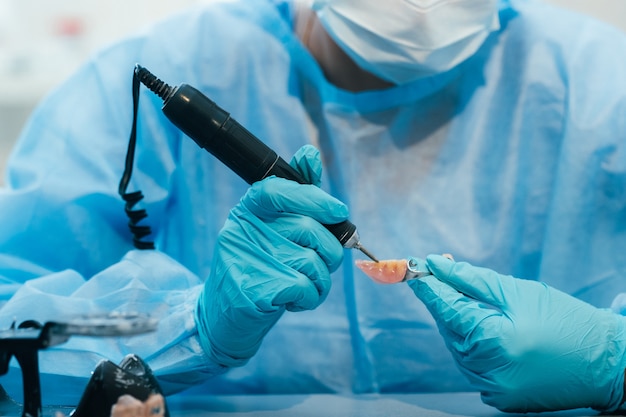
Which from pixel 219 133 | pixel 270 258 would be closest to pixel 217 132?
pixel 219 133

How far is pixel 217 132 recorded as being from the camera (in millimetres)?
771

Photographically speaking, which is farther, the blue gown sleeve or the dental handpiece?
the blue gown sleeve

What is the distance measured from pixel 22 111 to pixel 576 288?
7.57 feet

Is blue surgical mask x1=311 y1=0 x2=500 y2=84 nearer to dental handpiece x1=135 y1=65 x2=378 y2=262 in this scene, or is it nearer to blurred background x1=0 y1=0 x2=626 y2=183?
dental handpiece x1=135 y1=65 x2=378 y2=262

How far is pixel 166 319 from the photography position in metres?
0.91

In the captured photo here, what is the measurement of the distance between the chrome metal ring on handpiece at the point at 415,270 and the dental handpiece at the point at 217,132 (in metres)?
0.05

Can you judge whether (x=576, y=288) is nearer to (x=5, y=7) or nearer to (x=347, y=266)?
(x=347, y=266)

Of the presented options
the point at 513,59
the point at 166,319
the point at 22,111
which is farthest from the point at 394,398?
the point at 22,111

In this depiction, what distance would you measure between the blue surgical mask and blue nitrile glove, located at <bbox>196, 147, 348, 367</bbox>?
1.05 feet

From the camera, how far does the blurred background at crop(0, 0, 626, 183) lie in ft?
8.50

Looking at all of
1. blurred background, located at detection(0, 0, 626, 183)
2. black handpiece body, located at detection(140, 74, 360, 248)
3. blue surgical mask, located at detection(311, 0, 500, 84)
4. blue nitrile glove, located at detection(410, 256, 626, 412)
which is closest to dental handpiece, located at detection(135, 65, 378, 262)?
black handpiece body, located at detection(140, 74, 360, 248)

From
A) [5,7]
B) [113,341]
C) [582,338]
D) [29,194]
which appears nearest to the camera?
[582,338]

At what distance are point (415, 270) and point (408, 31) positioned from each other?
0.40m

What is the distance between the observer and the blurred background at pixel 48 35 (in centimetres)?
259
